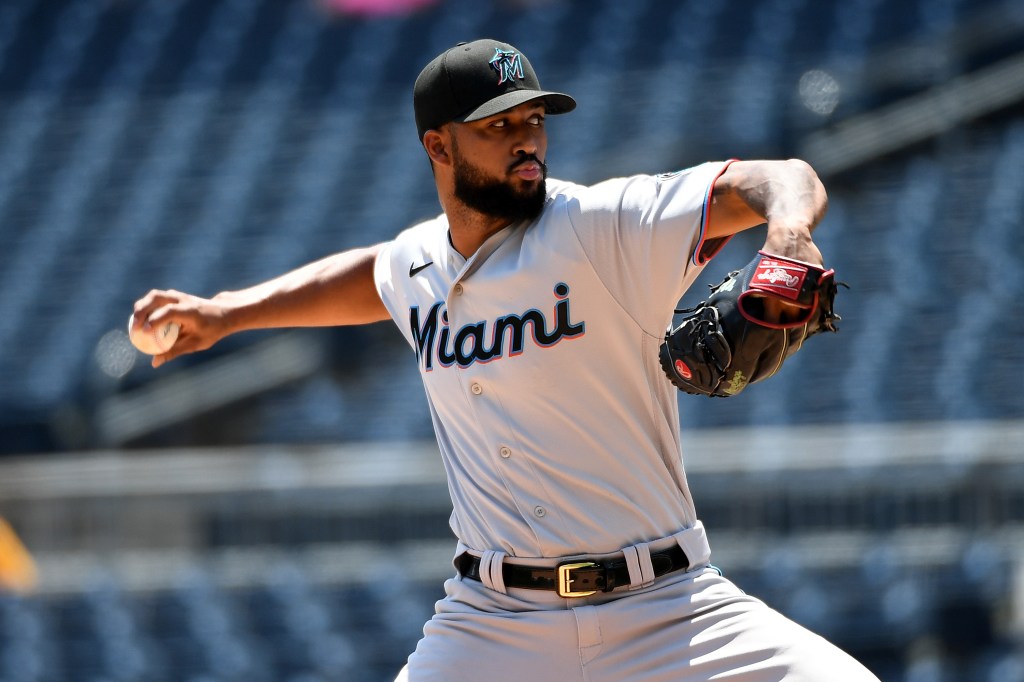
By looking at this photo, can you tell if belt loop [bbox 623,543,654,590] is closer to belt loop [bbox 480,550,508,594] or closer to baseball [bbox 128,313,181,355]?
belt loop [bbox 480,550,508,594]

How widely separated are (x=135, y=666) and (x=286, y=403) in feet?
7.25

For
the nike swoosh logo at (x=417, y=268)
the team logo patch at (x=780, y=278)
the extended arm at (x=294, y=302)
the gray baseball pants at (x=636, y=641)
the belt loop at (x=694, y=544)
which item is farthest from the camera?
the extended arm at (x=294, y=302)

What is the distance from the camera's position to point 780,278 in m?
1.80

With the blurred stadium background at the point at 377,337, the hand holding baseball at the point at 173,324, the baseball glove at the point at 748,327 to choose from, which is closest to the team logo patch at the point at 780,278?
the baseball glove at the point at 748,327

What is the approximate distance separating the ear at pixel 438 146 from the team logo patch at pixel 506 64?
0.56 feet

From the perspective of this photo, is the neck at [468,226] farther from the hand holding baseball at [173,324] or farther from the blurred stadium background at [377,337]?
the blurred stadium background at [377,337]

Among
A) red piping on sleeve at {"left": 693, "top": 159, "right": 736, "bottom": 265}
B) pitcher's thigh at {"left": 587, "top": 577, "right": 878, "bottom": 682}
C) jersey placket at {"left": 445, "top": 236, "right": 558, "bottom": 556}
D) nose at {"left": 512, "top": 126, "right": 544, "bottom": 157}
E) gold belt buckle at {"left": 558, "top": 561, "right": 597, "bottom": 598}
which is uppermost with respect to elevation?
nose at {"left": 512, "top": 126, "right": 544, "bottom": 157}

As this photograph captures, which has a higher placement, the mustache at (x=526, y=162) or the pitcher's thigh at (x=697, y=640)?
the mustache at (x=526, y=162)

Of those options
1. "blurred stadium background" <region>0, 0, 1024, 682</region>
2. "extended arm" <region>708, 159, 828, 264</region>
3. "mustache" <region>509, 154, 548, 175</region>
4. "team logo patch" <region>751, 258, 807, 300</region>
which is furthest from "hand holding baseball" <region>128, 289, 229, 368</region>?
"blurred stadium background" <region>0, 0, 1024, 682</region>

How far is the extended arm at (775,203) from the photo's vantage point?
1.84 metres

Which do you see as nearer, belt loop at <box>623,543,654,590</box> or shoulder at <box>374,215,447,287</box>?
belt loop at <box>623,543,654,590</box>

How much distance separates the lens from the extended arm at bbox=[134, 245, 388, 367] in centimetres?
282

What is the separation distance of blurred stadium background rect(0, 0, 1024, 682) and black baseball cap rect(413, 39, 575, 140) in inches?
123

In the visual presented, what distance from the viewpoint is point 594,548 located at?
2.35m
